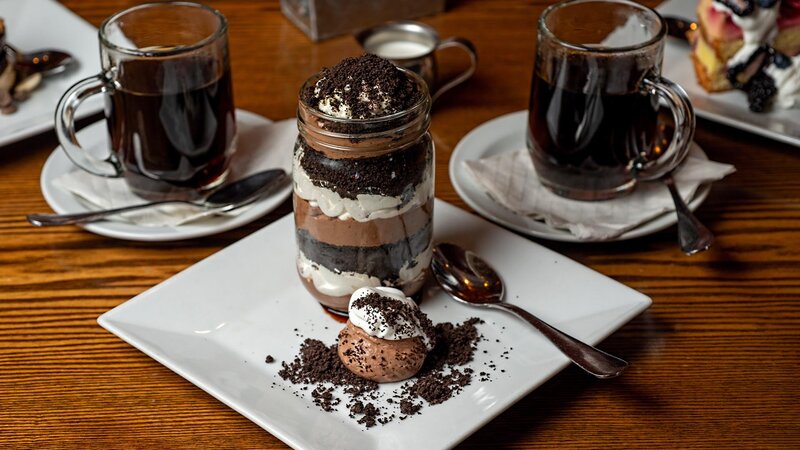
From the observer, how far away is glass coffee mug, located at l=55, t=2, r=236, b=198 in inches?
51.0

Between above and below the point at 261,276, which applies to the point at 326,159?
above

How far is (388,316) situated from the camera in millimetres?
1007

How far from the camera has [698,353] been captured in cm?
112

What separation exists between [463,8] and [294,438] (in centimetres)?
134

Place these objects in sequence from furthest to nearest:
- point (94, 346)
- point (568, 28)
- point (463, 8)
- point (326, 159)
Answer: point (463, 8) < point (568, 28) < point (94, 346) < point (326, 159)

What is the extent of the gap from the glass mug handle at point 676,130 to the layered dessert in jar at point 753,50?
0.35 meters

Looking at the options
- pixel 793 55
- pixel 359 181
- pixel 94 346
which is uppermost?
pixel 359 181

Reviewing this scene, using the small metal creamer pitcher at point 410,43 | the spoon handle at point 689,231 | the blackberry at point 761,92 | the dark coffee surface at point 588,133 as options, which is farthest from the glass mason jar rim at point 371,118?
the blackberry at point 761,92

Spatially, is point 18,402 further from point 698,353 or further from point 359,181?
point 698,353

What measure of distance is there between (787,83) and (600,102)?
50 cm

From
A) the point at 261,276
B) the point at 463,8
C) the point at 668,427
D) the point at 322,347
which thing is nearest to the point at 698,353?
the point at 668,427

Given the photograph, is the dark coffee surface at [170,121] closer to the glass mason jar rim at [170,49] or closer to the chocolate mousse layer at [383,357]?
the glass mason jar rim at [170,49]

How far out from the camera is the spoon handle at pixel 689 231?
125 cm

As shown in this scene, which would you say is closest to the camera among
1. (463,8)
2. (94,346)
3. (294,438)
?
(294,438)
